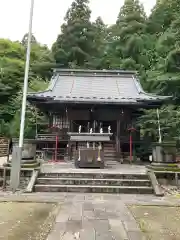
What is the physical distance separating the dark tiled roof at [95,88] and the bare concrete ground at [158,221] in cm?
815

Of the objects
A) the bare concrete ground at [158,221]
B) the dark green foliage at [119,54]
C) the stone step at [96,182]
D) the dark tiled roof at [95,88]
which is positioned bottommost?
the bare concrete ground at [158,221]

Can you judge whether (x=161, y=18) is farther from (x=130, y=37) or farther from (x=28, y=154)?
(x=28, y=154)

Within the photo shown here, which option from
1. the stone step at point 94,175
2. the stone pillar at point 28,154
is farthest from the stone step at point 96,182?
the stone pillar at point 28,154

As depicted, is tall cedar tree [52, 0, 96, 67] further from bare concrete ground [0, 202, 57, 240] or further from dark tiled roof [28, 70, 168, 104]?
bare concrete ground [0, 202, 57, 240]

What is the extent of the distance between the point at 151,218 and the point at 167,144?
15.2ft

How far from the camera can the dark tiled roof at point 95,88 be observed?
520 inches

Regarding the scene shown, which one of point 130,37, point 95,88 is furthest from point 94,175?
point 130,37

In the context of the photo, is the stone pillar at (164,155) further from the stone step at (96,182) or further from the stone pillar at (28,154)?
the stone pillar at (28,154)

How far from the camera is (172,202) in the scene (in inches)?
235

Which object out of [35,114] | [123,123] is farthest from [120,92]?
[35,114]

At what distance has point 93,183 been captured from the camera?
299 inches

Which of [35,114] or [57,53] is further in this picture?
[57,53]

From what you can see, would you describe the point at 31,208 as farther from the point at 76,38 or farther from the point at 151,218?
the point at 76,38

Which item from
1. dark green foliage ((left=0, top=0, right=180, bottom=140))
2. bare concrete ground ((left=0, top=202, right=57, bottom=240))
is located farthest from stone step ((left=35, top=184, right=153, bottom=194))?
dark green foliage ((left=0, top=0, right=180, bottom=140))
